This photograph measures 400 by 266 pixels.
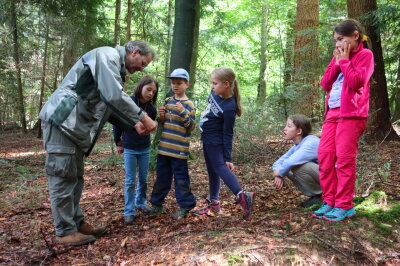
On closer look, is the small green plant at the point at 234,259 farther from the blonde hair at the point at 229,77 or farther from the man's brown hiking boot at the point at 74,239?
the blonde hair at the point at 229,77

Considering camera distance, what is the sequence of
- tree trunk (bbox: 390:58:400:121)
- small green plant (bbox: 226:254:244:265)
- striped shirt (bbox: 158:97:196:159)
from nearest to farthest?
small green plant (bbox: 226:254:244:265) < striped shirt (bbox: 158:97:196:159) < tree trunk (bbox: 390:58:400:121)

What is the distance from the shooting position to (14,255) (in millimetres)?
3029

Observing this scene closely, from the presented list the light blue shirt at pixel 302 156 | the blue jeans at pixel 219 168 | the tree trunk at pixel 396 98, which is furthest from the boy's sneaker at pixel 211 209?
the tree trunk at pixel 396 98

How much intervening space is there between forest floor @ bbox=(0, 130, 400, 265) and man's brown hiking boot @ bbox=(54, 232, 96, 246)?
6 centimetres

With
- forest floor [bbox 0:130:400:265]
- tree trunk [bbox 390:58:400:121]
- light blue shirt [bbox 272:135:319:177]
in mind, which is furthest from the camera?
tree trunk [bbox 390:58:400:121]

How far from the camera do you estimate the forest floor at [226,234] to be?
2.40 metres

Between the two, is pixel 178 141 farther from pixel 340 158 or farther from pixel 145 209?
pixel 340 158

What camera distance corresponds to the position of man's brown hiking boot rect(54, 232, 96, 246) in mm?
3189

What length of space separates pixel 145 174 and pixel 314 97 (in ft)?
16.8

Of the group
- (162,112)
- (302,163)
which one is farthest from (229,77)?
(302,163)

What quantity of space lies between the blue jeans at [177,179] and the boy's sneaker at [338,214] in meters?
1.59

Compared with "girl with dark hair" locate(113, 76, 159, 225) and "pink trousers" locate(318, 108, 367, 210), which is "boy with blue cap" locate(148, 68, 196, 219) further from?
"pink trousers" locate(318, 108, 367, 210)

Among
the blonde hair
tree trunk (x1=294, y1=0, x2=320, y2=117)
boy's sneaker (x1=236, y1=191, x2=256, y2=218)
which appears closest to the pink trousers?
boy's sneaker (x1=236, y1=191, x2=256, y2=218)

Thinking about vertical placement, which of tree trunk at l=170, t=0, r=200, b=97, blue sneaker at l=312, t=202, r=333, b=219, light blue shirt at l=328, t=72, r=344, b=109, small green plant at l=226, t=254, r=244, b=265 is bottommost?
small green plant at l=226, t=254, r=244, b=265
